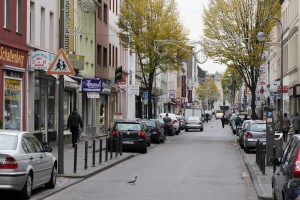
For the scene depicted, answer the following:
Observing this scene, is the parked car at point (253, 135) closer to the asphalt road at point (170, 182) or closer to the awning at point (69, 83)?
the asphalt road at point (170, 182)

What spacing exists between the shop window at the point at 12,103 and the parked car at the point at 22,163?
1132cm

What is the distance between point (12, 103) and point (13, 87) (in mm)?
635

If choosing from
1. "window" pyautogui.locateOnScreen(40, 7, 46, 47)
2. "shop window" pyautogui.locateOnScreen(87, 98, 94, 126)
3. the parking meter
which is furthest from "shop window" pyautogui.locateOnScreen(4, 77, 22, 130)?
"shop window" pyautogui.locateOnScreen(87, 98, 94, 126)

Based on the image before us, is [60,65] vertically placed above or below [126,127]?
above

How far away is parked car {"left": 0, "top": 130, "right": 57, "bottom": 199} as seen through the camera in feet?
43.1

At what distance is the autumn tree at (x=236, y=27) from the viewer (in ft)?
150

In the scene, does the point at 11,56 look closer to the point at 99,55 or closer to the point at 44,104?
the point at 44,104

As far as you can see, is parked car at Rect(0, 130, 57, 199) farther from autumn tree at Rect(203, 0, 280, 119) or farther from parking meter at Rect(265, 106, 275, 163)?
autumn tree at Rect(203, 0, 280, 119)

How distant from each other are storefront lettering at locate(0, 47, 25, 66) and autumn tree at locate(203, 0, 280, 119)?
1968cm

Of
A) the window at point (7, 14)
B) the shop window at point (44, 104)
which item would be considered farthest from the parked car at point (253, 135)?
the window at point (7, 14)

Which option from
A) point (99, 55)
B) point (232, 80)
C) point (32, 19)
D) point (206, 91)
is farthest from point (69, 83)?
point (206, 91)

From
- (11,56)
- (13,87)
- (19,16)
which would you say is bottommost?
(13,87)

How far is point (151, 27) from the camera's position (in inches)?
2057

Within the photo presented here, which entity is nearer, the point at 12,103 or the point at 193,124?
the point at 12,103
